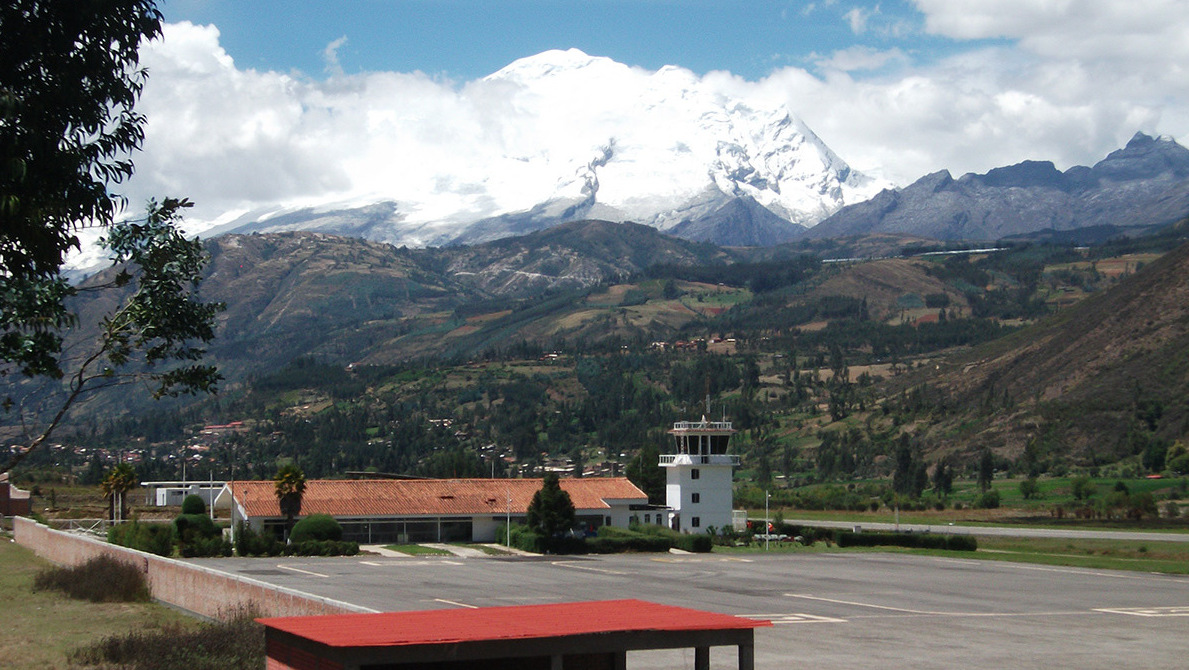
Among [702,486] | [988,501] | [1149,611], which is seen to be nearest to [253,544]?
[702,486]

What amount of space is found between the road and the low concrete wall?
5818 mm

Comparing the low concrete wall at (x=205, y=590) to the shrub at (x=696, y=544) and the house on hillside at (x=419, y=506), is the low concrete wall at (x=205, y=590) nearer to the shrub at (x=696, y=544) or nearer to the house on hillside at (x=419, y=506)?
the house on hillside at (x=419, y=506)

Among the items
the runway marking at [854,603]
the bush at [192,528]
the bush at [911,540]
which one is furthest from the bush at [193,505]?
the runway marking at [854,603]

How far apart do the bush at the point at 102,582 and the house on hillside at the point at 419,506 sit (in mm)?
33257

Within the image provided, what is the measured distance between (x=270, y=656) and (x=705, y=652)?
219 inches

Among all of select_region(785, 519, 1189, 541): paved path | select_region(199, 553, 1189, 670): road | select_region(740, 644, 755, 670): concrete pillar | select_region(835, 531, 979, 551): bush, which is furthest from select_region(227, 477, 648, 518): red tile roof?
select_region(740, 644, 755, 670): concrete pillar

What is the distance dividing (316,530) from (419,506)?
40.8 feet

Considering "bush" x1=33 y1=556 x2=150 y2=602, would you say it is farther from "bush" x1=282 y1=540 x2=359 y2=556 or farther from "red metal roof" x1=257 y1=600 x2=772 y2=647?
"red metal roof" x1=257 y1=600 x2=772 y2=647

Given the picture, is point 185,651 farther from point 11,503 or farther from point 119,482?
point 11,503

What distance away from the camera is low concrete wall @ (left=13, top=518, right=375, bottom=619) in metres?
28.1

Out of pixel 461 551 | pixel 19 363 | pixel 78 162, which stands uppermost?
pixel 78 162

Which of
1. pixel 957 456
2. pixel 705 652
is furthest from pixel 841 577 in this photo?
pixel 957 456

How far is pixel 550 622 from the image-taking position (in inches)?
594

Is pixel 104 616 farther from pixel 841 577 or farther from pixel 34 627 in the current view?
pixel 841 577
